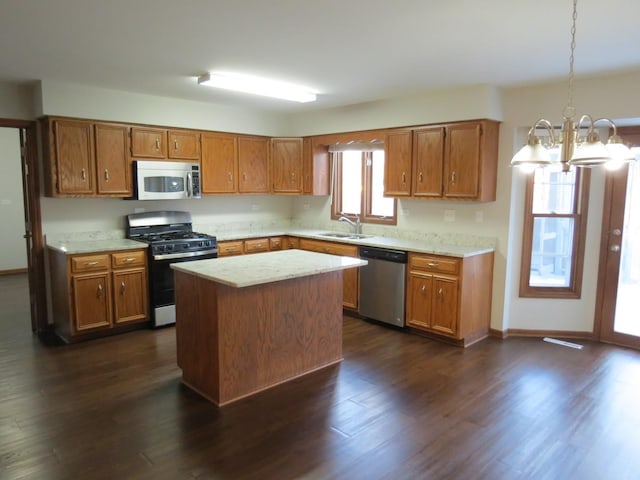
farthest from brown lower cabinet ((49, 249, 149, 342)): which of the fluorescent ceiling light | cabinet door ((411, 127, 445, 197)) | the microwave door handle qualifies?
cabinet door ((411, 127, 445, 197))

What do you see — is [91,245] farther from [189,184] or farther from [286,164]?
[286,164]

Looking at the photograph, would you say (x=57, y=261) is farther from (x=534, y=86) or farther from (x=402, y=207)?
(x=534, y=86)

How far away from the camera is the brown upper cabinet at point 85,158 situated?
14.6 feet

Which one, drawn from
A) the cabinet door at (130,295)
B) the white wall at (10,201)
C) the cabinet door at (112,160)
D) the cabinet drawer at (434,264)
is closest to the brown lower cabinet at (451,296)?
the cabinet drawer at (434,264)

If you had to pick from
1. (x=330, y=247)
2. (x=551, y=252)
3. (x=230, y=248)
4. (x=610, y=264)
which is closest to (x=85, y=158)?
(x=230, y=248)

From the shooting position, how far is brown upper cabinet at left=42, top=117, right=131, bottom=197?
444 cm

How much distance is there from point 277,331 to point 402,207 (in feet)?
8.68

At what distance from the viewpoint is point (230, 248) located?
219 inches

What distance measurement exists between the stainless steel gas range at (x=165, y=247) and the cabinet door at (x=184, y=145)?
0.72 m

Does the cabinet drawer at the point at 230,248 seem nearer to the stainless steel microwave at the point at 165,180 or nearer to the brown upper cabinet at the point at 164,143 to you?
the stainless steel microwave at the point at 165,180

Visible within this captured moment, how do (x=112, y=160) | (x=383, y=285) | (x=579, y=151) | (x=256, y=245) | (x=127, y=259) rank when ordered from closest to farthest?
1. (x=579, y=151)
2. (x=127, y=259)
3. (x=112, y=160)
4. (x=383, y=285)
5. (x=256, y=245)

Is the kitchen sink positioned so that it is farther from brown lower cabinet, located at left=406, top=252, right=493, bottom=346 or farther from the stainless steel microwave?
the stainless steel microwave

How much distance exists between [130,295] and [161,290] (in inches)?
12.3

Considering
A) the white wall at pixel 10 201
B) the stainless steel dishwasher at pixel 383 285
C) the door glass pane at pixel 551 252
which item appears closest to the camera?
the door glass pane at pixel 551 252
